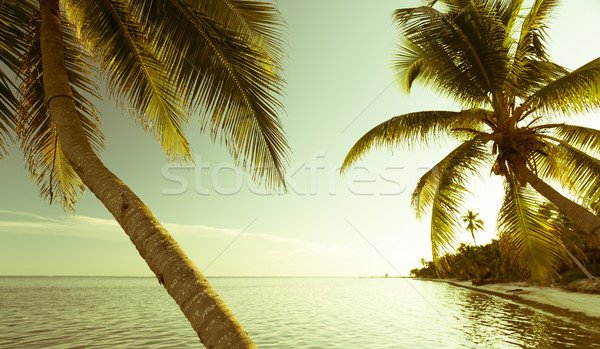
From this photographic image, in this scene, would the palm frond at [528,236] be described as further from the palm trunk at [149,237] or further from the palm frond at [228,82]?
the palm trunk at [149,237]

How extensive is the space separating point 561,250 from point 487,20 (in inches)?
216

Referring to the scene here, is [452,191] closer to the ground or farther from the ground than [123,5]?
closer to the ground

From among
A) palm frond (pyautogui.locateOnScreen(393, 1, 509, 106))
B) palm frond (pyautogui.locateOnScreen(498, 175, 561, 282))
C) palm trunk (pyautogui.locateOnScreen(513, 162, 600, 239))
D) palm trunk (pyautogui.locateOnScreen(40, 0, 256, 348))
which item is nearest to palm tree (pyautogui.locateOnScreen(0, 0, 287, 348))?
palm trunk (pyautogui.locateOnScreen(40, 0, 256, 348))

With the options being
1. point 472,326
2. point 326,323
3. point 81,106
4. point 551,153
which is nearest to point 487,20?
point 551,153

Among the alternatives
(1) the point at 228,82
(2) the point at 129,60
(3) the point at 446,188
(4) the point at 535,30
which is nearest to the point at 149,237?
(1) the point at 228,82

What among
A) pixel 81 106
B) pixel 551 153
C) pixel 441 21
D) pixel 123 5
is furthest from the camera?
pixel 551 153

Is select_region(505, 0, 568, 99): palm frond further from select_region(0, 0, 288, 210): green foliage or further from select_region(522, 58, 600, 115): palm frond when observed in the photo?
select_region(0, 0, 288, 210): green foliage

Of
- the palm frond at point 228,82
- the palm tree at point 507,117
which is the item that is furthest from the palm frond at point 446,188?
the palm frond at point 228,82

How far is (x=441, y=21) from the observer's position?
734 cm

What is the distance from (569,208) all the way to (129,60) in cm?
787

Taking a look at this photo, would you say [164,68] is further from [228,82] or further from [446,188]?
[446,188]

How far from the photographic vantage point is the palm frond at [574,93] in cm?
661

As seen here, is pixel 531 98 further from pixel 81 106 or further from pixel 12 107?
pixel 12 107

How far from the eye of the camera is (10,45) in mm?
4680
